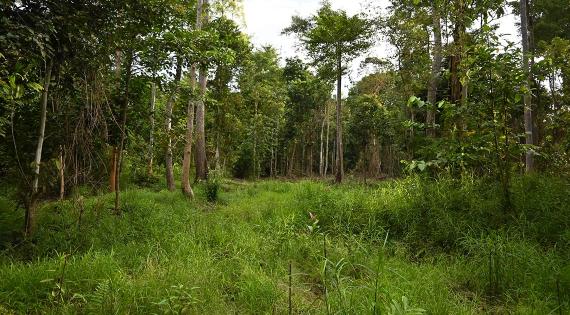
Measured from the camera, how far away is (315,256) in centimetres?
423

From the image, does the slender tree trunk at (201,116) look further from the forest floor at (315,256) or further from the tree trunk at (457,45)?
the tree trunk at (457,45)

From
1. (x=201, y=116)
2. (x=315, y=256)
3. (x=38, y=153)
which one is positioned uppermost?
(x=201, y=116)

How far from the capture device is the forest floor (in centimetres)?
304

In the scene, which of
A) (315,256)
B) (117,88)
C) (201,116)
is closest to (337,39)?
(201,116)

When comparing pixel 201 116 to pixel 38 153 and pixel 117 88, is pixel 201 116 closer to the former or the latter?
pixel 117 88

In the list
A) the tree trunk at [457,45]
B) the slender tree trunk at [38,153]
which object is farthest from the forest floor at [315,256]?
the tree trunk at [457,45]

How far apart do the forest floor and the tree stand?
31.3ft

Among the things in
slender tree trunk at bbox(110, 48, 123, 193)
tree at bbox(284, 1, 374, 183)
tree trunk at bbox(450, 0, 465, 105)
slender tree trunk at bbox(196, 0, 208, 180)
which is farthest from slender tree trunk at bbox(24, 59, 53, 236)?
tree at bbox(284, 1, 374, 183)

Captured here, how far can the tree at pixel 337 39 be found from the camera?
14.7 meters

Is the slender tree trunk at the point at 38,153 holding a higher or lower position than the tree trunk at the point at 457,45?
lower

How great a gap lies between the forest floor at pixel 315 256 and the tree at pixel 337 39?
955 cm

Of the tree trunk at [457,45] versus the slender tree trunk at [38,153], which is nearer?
the slender tree trunk at [38,153]

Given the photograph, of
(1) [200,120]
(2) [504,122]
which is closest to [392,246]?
(2) [504,122]

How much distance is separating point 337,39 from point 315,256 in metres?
12.7
